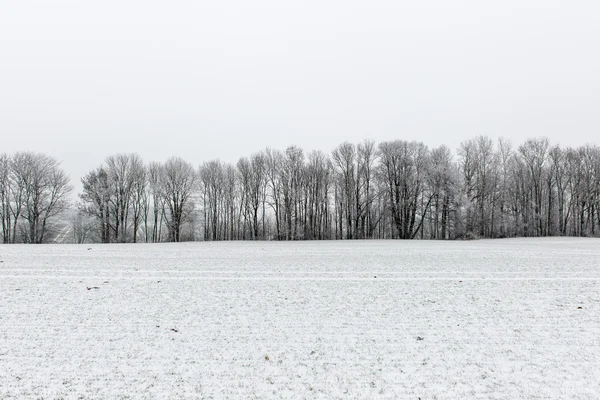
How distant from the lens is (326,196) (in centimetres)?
4916

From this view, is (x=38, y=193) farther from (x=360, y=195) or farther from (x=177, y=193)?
(x=360, y=195)

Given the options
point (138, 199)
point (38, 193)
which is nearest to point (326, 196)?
point (138, 199)

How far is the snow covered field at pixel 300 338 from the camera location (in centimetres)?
319

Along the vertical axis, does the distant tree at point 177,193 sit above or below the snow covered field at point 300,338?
above

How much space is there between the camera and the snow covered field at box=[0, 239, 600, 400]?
3.19m

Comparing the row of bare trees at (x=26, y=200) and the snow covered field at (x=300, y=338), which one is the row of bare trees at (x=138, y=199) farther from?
the snow covered field at (x=300, y=338)

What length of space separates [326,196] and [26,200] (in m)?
40.6

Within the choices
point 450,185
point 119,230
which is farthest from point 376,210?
point 119,230

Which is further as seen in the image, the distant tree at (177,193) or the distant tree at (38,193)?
the distant tree at (177,193)

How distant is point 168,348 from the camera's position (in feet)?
13.0

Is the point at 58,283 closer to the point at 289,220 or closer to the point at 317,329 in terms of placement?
the point at 317,329

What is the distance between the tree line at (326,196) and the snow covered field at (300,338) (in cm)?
3854

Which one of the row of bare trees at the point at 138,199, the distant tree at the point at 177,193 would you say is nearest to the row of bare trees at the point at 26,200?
the row of bare trees at the point at 138,199

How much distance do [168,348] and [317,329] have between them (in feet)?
6.62
